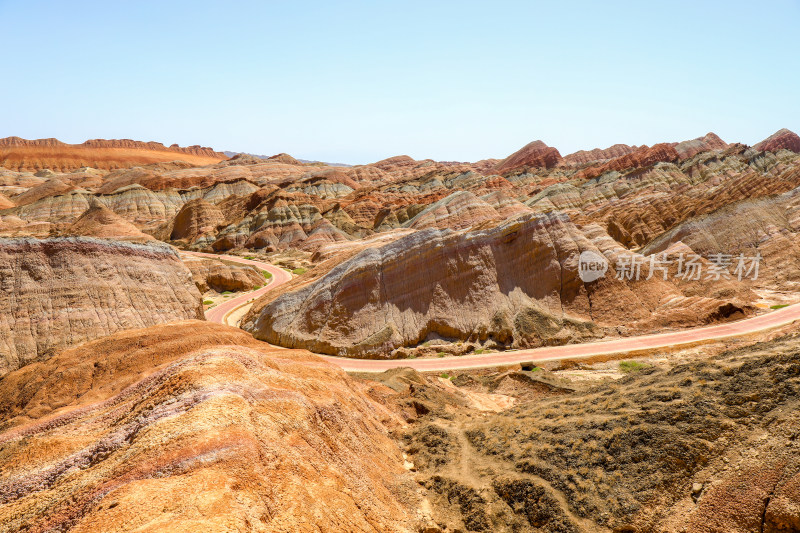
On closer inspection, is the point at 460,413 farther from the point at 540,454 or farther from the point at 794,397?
the point at 794,397

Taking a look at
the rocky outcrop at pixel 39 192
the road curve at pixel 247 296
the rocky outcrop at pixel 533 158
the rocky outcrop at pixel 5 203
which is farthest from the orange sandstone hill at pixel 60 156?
the rocky outcrop at pixel 533 158

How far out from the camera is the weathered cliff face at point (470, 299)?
112 ft

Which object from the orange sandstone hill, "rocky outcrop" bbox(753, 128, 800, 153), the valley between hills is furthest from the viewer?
the orange sandstone hill

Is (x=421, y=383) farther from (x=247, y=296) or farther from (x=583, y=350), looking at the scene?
(x=247, y=296)

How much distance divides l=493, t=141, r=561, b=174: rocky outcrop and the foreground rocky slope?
Result: 143m

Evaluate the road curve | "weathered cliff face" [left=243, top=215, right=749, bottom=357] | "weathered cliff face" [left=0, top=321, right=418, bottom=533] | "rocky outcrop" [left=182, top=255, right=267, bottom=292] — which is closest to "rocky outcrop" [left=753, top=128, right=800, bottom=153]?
"weathered cliff face" [left=243, top=215, right=749, bottom=357]

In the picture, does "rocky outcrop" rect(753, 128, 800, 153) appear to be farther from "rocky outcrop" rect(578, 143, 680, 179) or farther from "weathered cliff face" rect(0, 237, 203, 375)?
"weathered cliff face" rect(0, 237, 203, 375)

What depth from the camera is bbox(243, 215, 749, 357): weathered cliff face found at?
1350 inches

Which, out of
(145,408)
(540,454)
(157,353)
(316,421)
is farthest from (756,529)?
(157,353)

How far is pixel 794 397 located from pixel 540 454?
717 cm

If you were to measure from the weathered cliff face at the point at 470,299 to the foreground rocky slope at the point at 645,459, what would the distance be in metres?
17.4

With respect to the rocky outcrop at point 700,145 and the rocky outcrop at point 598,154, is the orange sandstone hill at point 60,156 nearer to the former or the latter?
the rocky outcrop at point 598,154

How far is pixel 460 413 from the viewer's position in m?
20.7

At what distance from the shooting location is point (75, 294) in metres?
25.9
